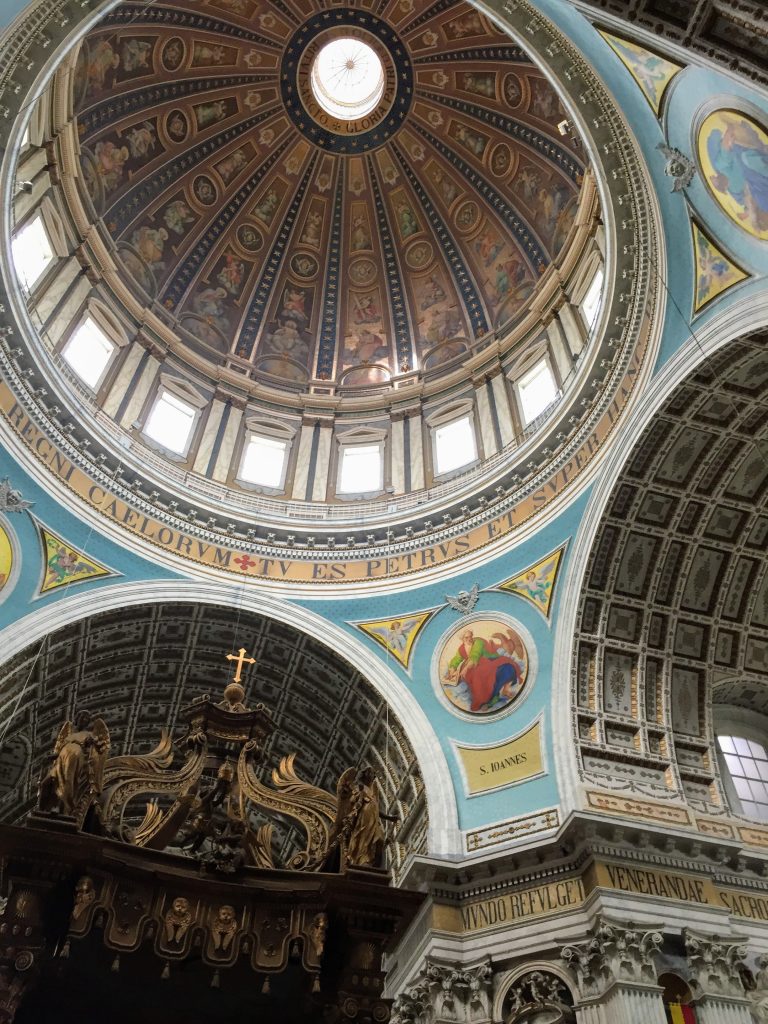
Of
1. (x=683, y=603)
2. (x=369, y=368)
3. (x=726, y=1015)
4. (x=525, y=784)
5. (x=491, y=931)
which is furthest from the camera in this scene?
(x=369, y=368)

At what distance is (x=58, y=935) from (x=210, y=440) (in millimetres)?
13904

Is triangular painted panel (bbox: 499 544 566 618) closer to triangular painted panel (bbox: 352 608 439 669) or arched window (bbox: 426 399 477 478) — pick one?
triangular painted panel (bbox: 352 608 439 669)

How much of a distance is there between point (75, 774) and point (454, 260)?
19109 mm

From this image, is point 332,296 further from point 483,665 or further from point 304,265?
point 483,665

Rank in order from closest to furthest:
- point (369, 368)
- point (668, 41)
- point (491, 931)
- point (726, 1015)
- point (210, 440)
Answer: point (668, 41) < point (726, 1015) < point (491, 931) < point (210, 440) < point (369, 368)

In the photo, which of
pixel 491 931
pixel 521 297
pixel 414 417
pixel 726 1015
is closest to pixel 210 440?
pixel 414 417

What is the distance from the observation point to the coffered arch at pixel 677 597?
15.5 meters

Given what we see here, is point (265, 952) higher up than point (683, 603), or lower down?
lower down

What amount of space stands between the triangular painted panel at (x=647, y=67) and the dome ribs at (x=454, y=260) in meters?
10.7

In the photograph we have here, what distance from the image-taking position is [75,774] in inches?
383

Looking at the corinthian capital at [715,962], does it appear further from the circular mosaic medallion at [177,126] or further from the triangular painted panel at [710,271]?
the circular mosaic medallion at [177,126]

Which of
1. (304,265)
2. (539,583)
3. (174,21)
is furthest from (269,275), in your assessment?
(539,583)

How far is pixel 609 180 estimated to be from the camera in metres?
16.0

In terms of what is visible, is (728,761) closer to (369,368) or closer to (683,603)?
(683,603)
